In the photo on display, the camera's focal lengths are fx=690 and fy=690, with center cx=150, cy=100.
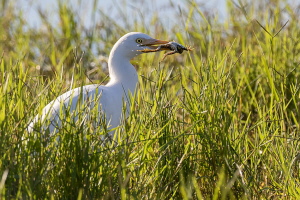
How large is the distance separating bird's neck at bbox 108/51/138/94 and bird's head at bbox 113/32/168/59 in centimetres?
4

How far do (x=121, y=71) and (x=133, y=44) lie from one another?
0.18m

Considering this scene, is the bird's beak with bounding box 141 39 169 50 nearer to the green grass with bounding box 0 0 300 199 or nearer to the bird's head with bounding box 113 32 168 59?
the bird's head with bounding box 113 32 168 59

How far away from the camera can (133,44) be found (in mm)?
4266

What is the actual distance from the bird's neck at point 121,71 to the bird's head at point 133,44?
35mm

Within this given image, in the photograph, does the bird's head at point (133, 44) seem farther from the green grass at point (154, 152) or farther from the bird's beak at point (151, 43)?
the green grass at point (154, 152)

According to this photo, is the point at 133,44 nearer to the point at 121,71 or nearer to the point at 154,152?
the point at 121,71

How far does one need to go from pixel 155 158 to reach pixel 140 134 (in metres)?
0.13

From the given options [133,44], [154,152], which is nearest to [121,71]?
[133,44]

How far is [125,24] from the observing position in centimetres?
577

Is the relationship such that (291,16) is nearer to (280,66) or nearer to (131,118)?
(280,66)

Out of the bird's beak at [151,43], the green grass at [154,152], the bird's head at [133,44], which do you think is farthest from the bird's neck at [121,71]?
the green grass at [154,152]

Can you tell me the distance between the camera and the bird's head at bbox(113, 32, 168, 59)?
14.0ft

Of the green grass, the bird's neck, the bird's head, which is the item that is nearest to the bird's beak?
the bird's head

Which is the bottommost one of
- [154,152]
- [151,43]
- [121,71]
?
[154,152]
